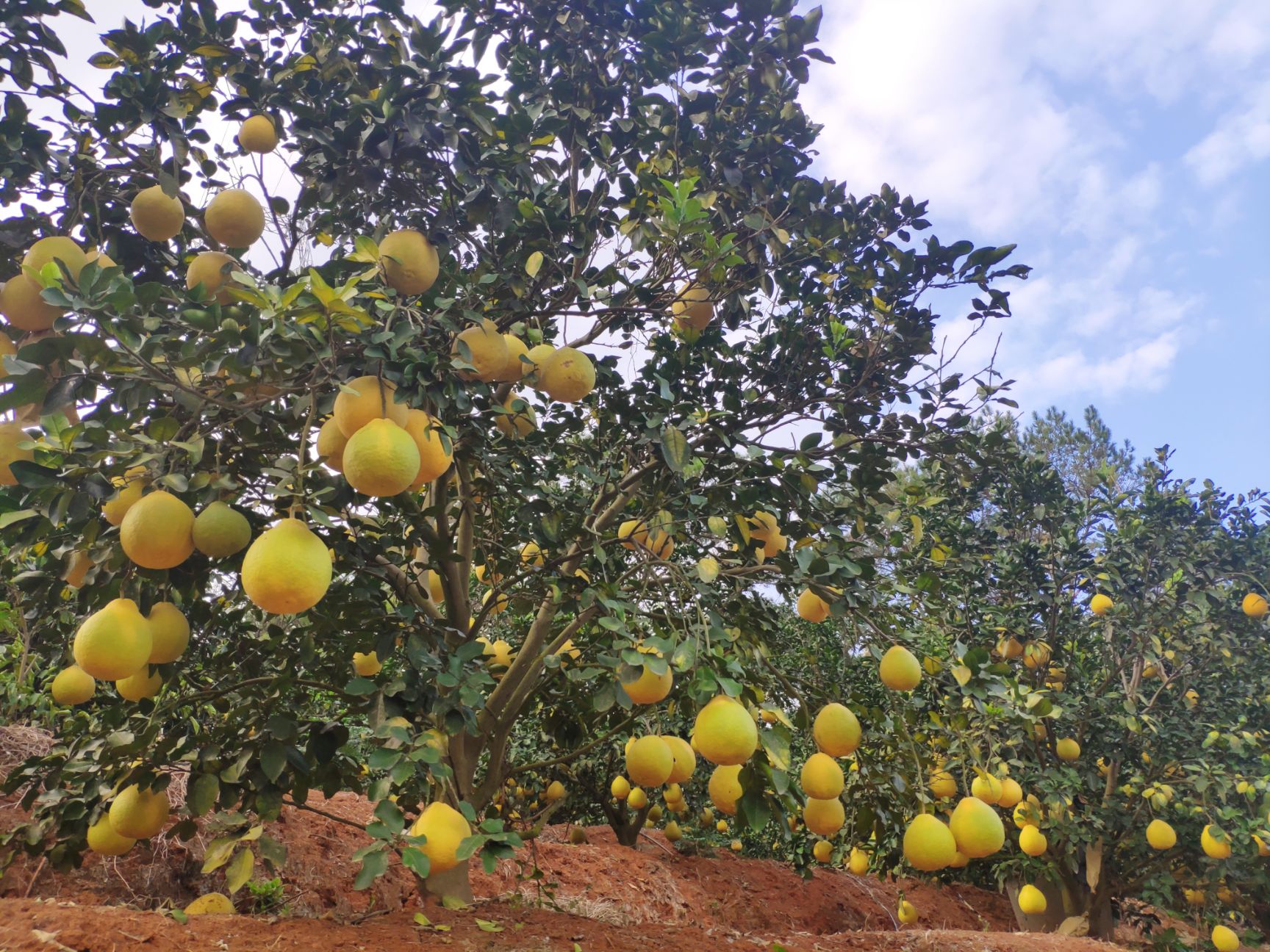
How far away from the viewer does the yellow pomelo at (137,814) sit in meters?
2.58

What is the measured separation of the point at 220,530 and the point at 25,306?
906mm

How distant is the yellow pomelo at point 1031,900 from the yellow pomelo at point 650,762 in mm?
5525

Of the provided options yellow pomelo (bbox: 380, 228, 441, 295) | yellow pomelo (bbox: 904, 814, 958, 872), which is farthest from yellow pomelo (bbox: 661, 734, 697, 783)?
yellow pomelo (bbox: 380, 228, 441, 295)

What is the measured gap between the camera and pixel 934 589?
2844 millimetres

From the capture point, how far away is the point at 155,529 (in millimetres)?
1822

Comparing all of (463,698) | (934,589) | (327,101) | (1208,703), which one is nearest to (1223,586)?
(1208,703)

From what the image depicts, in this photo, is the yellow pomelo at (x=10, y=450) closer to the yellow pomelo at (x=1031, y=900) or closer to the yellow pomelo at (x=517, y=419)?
the yellow pomelo at (x=517, y=419)

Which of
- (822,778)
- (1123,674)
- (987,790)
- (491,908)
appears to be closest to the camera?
(822,778)

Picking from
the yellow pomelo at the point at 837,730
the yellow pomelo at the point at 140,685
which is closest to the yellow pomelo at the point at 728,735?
the yellow pomelo at the point at 837,730

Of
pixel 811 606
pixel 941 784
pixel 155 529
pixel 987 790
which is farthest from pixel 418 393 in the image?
pixel 941 784

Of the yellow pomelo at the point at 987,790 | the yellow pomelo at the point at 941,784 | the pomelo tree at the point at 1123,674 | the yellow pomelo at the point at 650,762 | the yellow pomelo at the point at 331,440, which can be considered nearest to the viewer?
the yellow pomelo at the point at 331,440

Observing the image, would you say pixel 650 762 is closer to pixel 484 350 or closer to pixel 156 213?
pixel 484 350

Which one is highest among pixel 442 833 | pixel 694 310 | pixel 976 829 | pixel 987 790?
pixel 694 310

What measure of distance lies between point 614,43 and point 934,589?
2745 millimetres
